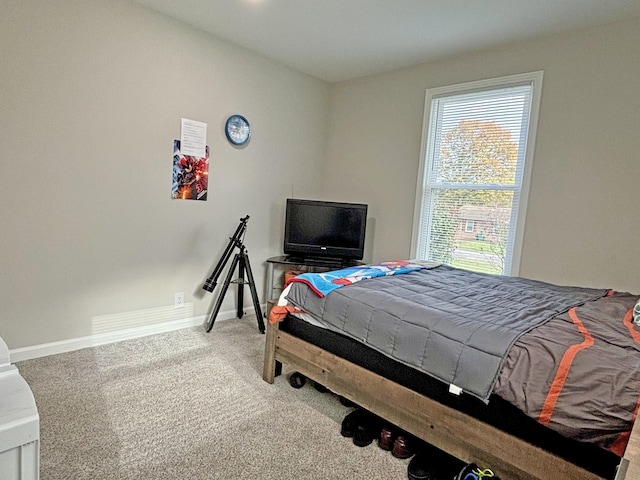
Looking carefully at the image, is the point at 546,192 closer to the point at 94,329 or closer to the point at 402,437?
the point at 402,437

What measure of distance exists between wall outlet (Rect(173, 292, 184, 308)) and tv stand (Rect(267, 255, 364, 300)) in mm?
818

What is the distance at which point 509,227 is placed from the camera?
3.09 meters

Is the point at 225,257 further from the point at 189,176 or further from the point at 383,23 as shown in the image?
the point at 383,23

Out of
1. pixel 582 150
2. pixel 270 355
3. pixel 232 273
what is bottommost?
pixel 270 355

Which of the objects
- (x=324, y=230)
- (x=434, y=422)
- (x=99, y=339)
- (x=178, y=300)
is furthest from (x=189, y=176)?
(x=434, y=422)

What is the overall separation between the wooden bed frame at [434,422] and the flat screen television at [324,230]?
1503mm

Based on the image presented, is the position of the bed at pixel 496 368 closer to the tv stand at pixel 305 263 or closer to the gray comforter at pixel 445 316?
the gray comforter at pixel 445 316

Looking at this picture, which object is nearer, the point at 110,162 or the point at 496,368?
the point at 496,368

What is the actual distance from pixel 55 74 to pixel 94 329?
180 centimetres

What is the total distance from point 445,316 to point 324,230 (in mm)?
2159

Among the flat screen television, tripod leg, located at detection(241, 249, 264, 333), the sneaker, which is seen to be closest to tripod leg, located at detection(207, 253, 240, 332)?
tripod leg, located at detection(241, 249, 264, 333)

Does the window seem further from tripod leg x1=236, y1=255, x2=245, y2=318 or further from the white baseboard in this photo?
the white baseboard

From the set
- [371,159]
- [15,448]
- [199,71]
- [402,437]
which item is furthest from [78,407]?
[371,159]

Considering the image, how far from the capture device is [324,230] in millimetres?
3721
